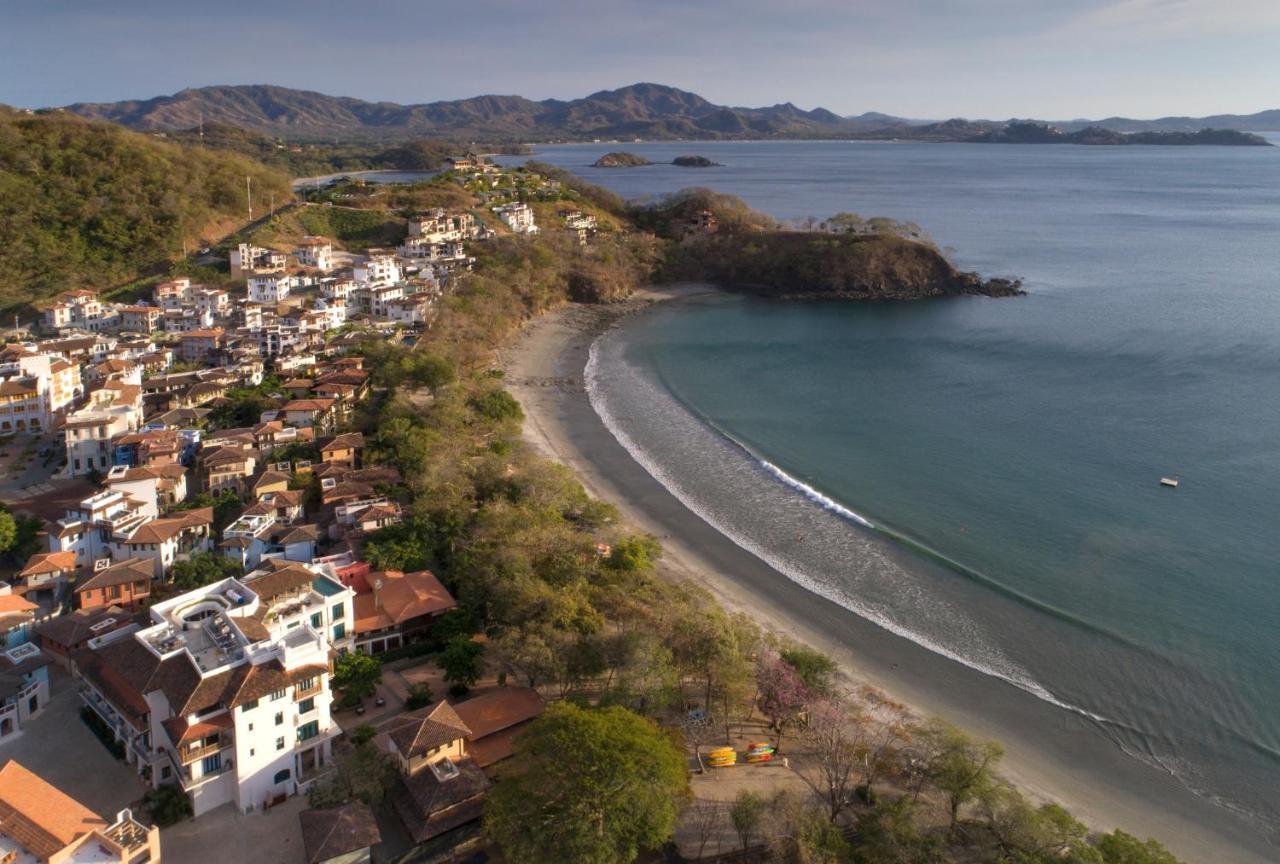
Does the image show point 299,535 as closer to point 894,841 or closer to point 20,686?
point 20,686

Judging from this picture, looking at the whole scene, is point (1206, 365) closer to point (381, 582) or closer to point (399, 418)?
point (399, 418)

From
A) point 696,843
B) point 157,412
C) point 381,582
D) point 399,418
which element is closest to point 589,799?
point 696,843

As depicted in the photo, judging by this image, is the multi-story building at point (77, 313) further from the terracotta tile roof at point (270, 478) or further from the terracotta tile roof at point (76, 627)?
the terracotta tile roof at point (76, 627)

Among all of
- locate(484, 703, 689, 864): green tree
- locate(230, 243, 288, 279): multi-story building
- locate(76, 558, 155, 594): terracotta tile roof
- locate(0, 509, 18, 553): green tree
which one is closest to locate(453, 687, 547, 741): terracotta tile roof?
locate(484, 703, 689, 864): green tree

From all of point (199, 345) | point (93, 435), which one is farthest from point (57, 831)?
point (199, 345)

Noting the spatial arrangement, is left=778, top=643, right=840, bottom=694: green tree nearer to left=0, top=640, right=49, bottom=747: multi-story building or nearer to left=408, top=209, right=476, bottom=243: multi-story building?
left=0, top=640, right=49, bottom=747: multi-story building

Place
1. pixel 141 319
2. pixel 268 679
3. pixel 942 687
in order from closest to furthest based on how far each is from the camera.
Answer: pixel 268 679 < pixel 942 687 < pixel 141 319

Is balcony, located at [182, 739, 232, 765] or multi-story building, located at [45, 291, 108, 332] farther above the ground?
multi-story building, located at [45, 291, 108, 332]
